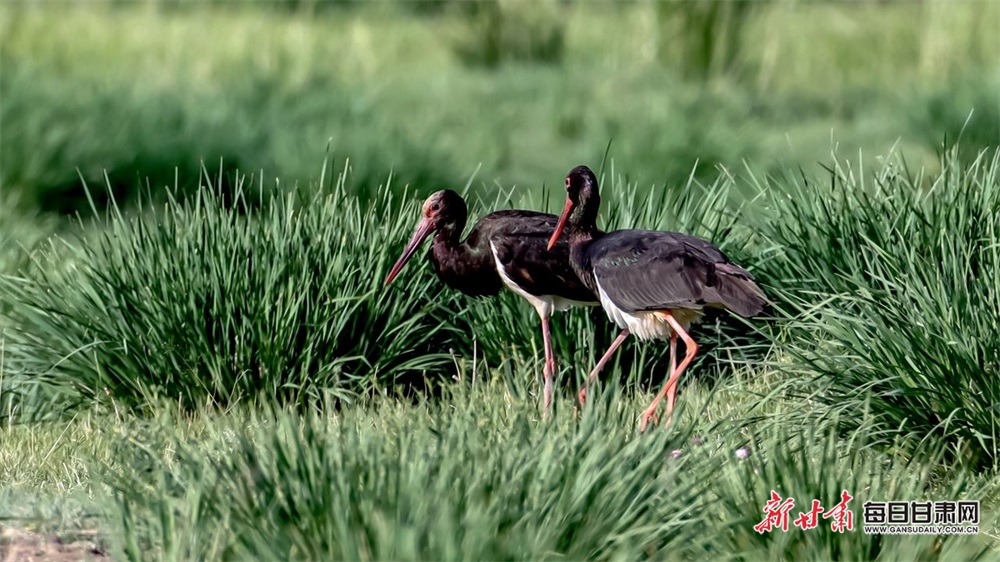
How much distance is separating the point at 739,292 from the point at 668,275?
25cm

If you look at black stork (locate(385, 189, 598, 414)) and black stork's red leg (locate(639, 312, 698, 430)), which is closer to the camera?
black stork's red leg (locate(639, 312, 698, 430))

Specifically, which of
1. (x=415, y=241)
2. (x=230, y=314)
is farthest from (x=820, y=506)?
(x=230, y=314)

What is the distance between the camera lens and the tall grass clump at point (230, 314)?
17.0 feet

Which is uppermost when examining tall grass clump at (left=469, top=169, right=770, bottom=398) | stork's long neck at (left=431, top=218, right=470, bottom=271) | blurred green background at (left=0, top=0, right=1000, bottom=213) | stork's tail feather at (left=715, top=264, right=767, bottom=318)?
stork's tail feather at (left=715, top=264, right=767, bottom=318)

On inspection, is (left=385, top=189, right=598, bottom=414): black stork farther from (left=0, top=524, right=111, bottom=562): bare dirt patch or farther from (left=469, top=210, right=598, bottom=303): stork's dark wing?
(left=0, top=524, right=111, bottom=562): bare dirt patch

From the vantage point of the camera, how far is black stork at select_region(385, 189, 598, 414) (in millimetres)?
5121

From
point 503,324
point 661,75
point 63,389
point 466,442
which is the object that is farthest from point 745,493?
point 661,75

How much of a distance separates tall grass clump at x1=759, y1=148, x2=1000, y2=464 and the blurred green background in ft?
3.76

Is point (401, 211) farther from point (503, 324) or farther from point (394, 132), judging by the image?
point (394, 132)

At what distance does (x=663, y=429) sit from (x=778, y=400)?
101 cm

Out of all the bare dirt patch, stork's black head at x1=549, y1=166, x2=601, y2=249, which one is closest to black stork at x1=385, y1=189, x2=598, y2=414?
stork's black head at x1=549, y1=166, x2=601, y2=249

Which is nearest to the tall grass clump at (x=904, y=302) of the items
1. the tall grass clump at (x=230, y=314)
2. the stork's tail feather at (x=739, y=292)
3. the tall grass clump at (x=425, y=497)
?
the stork's tail feather at (x=739, y=292)

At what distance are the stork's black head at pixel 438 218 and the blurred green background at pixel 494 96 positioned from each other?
0.82 metres

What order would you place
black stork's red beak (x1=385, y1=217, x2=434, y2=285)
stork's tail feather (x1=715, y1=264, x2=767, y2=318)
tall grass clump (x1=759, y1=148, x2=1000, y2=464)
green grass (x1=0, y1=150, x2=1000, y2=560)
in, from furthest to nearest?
black stork's red beak (x1=385, y1=217, x2=434, y2=285) < stork's tail feather (x1=715, y1=264, x2=767, y2=318) < tall grass clump (x1=759, y1=148, x2=1000, y2=464) < green grass (x1=0, y1=150, x2=1000, y2=560)
